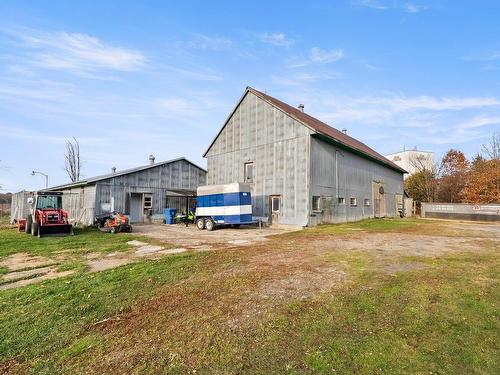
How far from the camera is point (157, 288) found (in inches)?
272

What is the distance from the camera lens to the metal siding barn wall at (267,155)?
20891 millimetres

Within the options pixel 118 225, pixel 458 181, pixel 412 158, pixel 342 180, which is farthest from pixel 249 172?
pixel 412 158

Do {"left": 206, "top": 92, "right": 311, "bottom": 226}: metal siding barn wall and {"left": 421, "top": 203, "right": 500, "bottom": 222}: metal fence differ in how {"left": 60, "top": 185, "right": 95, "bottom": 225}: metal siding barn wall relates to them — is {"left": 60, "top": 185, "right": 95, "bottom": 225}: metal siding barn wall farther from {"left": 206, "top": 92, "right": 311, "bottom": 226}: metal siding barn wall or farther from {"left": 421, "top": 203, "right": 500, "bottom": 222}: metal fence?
{"left": 421, "top": 203, "right": 500, "bottom": 222}: metal fence

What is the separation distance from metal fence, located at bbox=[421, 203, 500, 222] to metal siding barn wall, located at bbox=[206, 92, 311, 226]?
21.2 meters

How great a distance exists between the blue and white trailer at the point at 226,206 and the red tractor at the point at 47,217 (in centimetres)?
825

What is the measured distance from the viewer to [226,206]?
19.6 m

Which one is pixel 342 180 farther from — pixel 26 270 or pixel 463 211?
pixel 26 270

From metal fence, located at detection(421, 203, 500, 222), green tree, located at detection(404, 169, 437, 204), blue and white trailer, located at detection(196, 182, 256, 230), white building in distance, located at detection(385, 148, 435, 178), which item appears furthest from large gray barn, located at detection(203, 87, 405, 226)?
white building in distance, located at detection(385, 148, 435, 178)

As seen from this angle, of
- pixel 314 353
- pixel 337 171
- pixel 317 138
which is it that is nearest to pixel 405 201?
pixel 337 171

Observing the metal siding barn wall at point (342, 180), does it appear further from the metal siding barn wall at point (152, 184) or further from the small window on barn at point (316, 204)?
the metal siding barn wall at point (152, 184)

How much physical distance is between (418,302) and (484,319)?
1006mm

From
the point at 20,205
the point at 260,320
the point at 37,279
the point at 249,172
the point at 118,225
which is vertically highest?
the point at 249,172

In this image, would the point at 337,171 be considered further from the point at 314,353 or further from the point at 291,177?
the point at 314,353

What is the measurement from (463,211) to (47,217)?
36.5 meters
